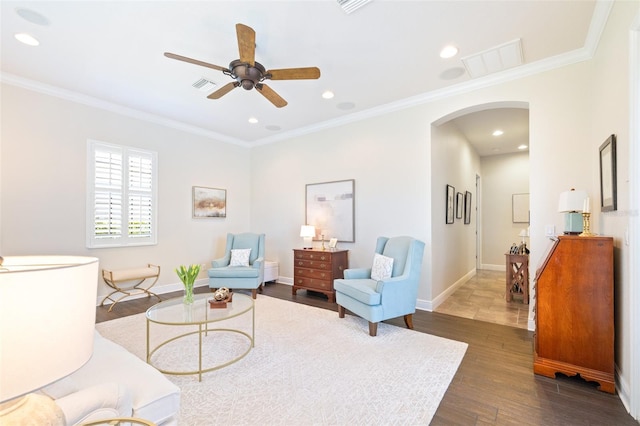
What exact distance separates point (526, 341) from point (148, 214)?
566cm

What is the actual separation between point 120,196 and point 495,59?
18.2 ft

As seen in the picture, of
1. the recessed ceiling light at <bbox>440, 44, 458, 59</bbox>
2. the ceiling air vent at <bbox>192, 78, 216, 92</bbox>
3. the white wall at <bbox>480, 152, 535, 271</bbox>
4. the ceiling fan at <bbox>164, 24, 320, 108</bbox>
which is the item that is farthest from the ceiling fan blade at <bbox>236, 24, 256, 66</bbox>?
the white wall at <bbox>480, 152, 535, 271</bbox>

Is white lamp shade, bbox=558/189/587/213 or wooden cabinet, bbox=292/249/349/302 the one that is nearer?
white lamp shade, bbox=558/189/587/213

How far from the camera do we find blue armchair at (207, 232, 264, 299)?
4625 mm

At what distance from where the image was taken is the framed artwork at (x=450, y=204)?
15.8 feet

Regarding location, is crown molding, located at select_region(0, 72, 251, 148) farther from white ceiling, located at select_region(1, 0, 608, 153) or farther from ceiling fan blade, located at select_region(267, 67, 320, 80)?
ceiling fan blade, located at select_region(267, 67, 320, 80)

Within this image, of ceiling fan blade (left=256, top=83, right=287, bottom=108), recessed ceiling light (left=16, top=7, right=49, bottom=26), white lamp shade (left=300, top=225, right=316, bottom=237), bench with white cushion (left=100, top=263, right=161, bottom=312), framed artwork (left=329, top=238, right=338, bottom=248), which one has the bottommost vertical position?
bench with white cushion (left=100, top=263, right=161, bottom=312)

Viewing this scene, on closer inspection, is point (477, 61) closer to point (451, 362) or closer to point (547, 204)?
point (547, 204)

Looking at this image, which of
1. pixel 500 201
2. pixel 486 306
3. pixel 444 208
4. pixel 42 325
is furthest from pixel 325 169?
pixel 500 201

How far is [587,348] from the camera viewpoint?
2250 millimetres

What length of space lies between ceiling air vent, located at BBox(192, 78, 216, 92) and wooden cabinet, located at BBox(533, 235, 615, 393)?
4.17 metres

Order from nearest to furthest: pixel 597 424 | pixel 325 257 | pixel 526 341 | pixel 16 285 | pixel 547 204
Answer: pixel 16 285 < pixel 597 424 < pixel 526 341 < pixel 547 204 < pixel 325 257

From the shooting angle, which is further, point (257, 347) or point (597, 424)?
point (257, 347)

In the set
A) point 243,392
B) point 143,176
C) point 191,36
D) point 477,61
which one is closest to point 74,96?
point 143,176
